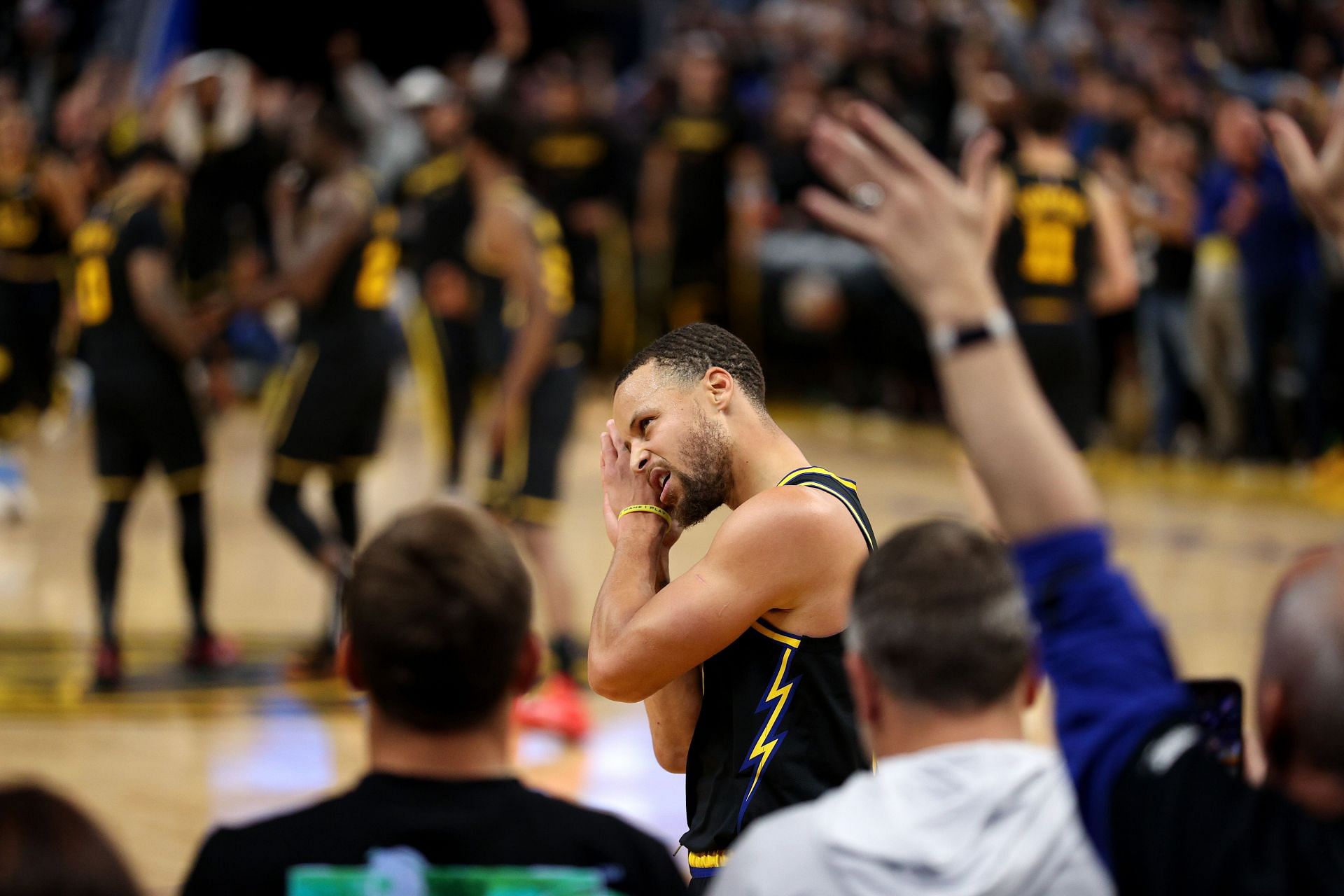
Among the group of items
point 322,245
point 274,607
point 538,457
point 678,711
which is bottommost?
point 274,607

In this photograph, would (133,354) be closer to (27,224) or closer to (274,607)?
(274,607)

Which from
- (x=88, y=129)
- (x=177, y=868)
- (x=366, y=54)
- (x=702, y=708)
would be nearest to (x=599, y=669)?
(x=702, y=708)

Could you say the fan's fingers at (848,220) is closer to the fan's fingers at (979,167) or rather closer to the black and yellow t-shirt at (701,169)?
the fan's fingers at (979,167)

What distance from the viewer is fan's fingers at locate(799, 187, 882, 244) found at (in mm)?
1646

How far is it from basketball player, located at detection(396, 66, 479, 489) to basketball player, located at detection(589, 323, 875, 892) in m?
5.75

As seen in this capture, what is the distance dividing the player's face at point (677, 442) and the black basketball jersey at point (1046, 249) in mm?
4496

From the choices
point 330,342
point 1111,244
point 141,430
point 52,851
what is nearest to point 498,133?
point 330,342

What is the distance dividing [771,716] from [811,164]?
11481 millimetres

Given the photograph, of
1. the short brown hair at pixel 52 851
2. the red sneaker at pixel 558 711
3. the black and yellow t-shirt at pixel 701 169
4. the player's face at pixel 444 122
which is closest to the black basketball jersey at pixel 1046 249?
the red sneaker at pixel 558 711

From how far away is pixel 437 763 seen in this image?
1902 mm

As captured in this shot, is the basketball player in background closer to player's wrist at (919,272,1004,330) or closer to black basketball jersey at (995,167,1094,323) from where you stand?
black basketball jersey at (995,167,1094,323)

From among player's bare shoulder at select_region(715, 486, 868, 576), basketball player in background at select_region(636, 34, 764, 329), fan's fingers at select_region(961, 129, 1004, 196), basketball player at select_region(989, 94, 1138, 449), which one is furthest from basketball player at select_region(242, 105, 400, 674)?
basketball player in background at select_region(636, 34, 764, 329)

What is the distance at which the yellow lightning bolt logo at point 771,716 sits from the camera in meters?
2.71

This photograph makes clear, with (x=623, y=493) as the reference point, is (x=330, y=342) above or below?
below
